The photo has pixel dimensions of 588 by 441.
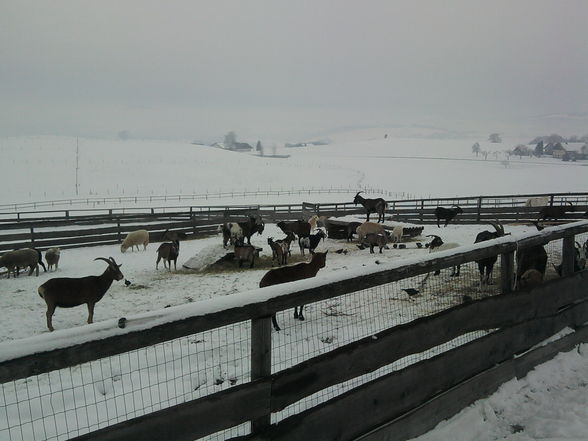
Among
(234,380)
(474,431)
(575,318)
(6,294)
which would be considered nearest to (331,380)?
(474,431)

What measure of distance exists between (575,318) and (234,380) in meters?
3.88

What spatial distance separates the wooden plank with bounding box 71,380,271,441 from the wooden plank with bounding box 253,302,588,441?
0.80ft

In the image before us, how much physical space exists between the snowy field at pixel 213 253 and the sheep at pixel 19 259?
18.2 inches

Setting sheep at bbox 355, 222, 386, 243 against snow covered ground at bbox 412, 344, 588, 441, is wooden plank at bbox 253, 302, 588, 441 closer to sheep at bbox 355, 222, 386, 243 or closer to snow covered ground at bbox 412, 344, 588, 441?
snow covered ground at bbox 412, 344, 588, 441

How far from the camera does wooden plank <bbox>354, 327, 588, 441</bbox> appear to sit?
3.21m

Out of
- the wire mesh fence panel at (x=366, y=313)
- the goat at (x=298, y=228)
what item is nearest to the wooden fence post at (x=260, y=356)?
the wire mesh fence panel at (x=366, y=313)

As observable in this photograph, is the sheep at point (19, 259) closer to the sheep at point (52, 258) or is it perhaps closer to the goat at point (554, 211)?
the sheep at point (52, 258)

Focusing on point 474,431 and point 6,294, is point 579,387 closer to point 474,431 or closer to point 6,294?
point 474,431

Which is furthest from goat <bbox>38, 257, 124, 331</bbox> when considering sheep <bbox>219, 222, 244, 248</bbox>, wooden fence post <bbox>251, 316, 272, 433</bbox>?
sheep <bbox>219, 222, 244, 248</bbox>

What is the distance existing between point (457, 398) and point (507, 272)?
141 centimetres

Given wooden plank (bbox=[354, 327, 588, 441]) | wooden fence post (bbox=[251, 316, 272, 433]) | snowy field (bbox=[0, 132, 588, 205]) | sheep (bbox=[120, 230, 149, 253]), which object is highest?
snowy field (bbox=[0, 132, 588, 205])

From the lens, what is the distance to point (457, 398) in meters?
3.67

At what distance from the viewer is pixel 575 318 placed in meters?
5.02

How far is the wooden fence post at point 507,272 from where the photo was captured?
435 cm
